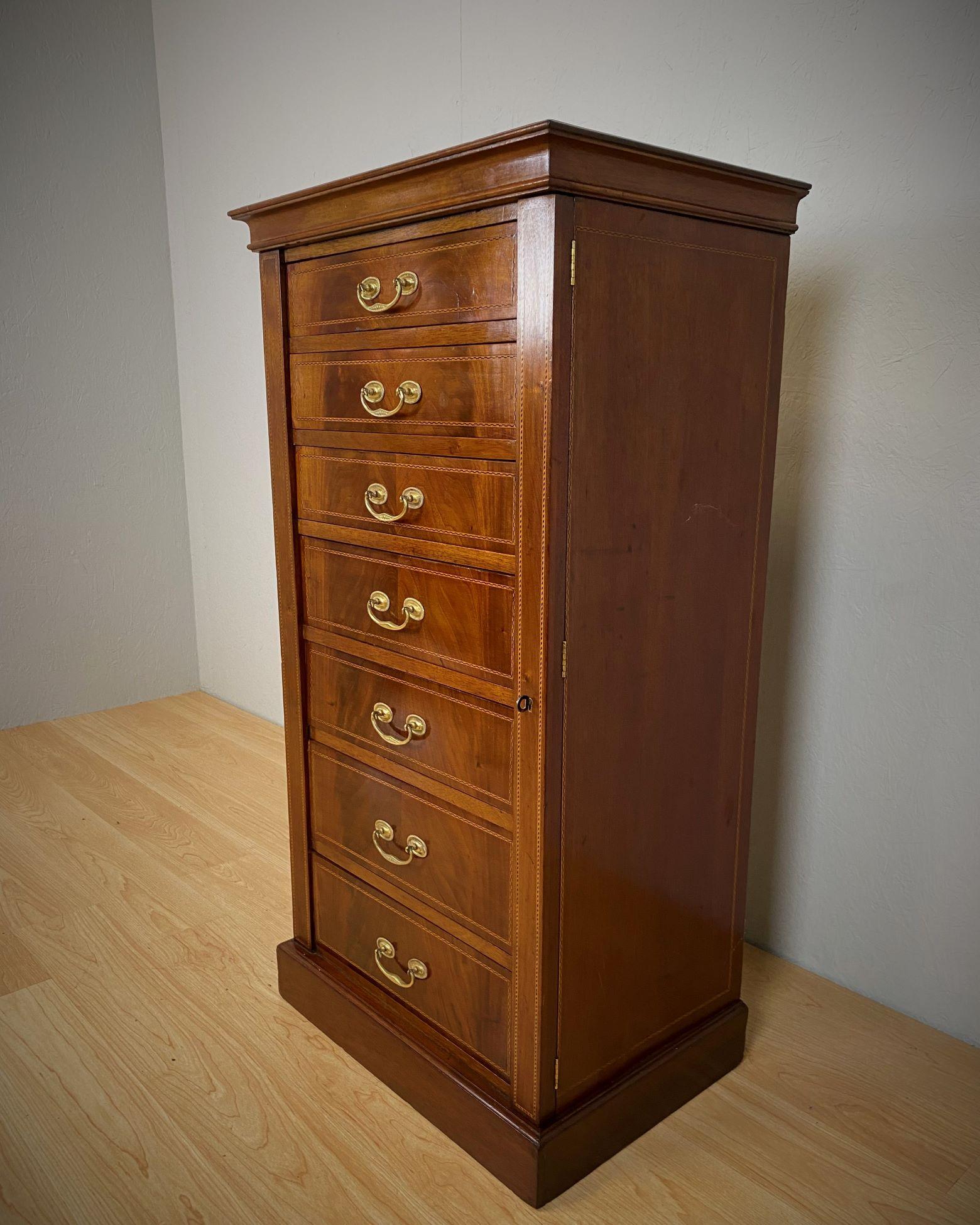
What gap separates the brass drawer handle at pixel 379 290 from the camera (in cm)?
115

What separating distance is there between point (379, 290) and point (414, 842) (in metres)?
A: 0.74

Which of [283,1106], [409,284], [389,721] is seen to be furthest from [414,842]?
[409,284]

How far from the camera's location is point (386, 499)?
1.26 metres

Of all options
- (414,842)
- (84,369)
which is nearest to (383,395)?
(414,842)

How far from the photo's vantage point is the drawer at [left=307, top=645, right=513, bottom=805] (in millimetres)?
1181

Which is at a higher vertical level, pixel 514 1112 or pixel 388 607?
pixel 388 607

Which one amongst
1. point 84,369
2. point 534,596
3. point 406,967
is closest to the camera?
point 534,596

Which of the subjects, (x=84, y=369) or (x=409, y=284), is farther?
(x=84, y=369)

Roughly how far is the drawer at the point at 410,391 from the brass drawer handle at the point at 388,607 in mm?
218

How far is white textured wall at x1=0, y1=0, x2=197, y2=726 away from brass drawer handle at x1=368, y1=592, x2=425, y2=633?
79.4 inches

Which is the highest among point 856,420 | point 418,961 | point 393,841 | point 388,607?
point 856,420

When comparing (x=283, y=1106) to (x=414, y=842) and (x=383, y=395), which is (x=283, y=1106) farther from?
(x=383, y=395)

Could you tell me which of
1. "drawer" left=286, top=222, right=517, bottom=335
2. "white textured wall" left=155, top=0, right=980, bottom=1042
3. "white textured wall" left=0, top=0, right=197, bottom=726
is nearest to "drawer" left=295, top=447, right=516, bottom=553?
"drawer" left=286, top=222, right=517, bottom=335

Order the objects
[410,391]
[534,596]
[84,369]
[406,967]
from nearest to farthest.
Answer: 1. [534,596]
2. [410,391]
3. [406,967]
4. [84,369]
